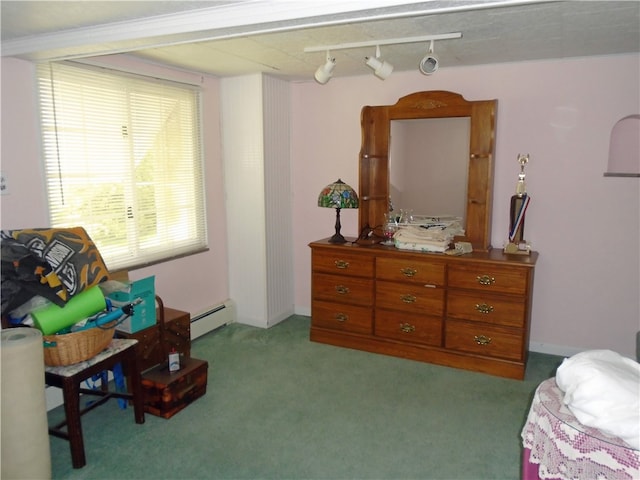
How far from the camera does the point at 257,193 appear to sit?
14.0 ft

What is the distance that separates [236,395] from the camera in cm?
315

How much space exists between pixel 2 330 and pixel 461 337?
2893 mm

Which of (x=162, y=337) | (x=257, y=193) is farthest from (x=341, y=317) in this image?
(x=162, y=337)

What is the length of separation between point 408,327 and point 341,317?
22.9 inches

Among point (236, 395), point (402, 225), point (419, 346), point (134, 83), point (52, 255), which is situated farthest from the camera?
point (402, 225)

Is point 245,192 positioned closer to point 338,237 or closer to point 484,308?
point 338,237

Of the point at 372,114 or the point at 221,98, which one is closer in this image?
the point at 372,114

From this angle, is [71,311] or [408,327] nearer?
[71,311]

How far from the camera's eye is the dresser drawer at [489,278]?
3.26 m

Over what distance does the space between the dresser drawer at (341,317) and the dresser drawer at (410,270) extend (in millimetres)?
365

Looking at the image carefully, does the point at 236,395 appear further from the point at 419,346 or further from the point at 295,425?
the point at 419,346

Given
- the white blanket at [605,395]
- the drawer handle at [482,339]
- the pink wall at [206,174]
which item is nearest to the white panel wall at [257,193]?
the pink wall at [206,174]

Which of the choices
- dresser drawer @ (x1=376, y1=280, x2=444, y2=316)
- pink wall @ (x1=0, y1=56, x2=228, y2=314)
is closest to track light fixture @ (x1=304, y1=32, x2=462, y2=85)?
pink wall @ (x1=0, y1=56, x2=228, y2=314)

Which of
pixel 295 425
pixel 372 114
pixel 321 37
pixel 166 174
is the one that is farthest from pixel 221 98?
pixel 295 425
